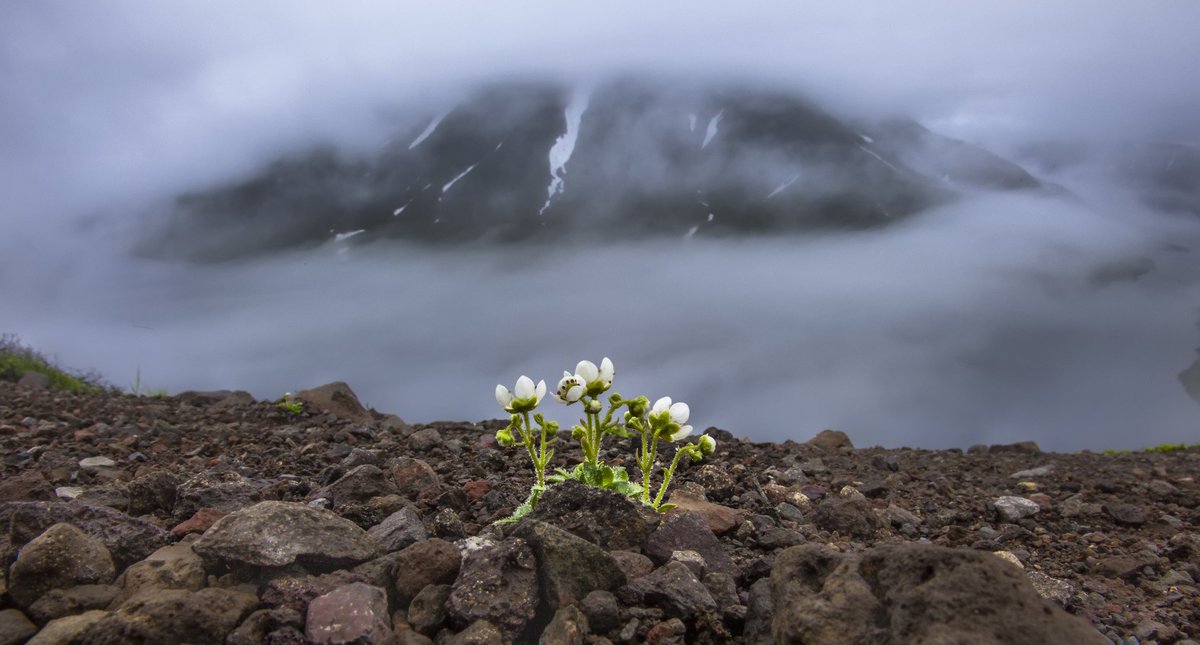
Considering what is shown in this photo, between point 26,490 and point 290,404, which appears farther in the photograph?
point 290,404

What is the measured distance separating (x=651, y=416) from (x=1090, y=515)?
385 cm

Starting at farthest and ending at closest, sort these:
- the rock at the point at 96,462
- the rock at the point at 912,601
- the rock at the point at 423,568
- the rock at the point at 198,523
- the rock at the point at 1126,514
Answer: the rock at the point at 96,462 < the rock at the point at 1126,514 < the rock at the point at 198,523 < the rock at the point at 423,568 < the rock at the point at 912,601

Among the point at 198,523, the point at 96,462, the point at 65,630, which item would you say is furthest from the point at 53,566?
the point at 96,462

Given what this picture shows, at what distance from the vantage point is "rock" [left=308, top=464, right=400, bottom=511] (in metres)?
4.68

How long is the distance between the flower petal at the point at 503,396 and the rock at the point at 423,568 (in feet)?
3.74

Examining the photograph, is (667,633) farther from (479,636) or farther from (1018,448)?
(1018,448)

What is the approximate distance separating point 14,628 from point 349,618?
1340mm

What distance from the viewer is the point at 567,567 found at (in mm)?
3121

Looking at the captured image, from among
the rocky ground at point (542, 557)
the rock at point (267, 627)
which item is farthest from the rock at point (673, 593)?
the rock at point (267, 627)

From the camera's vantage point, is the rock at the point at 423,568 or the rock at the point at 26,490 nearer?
the rock at the point at 423,568

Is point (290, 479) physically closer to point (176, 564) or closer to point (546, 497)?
point (176, 564)

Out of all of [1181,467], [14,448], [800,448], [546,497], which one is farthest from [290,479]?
[1181,467]

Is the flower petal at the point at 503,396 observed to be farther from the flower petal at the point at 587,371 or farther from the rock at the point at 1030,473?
the rock at the point at 1030,473

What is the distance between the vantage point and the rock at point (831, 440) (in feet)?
29.4
